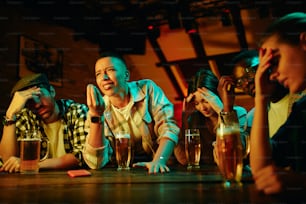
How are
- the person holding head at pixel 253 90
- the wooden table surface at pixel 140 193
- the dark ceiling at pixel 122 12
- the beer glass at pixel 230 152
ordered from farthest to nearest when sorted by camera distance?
the dark ceiling at pixel 122 12 < the person holding head at pixel 253 90 < the beer glass at pixel 230 152 < the wooden table surface at pixel 140 193

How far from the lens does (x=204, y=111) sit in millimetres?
2014

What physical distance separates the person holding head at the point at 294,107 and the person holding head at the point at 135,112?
62 centimetres

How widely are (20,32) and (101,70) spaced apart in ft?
8.49

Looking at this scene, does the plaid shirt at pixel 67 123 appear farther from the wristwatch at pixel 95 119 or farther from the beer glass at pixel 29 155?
the beer glass at pixel 29 155

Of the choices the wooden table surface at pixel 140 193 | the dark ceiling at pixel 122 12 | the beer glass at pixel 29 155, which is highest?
the dark ceiling at pixel 122 12

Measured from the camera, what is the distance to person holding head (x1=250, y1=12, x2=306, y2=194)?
3.19 feet

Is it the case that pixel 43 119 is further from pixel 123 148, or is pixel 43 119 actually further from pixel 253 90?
pixel 253 90

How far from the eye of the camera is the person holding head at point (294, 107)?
3.19 ft

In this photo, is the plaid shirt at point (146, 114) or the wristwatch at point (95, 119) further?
the plaid shirt at point (146, 114)

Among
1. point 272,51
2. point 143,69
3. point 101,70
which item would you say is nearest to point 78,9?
point 143,69

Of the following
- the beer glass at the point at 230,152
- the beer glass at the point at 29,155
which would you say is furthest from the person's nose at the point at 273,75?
the beer glass at the point at 29,155

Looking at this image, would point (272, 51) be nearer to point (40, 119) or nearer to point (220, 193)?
point (220, 193)

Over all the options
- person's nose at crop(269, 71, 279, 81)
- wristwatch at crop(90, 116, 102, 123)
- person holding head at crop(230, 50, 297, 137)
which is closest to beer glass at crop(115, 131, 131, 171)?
wristwatch at crop(90, 116, 102, 123)

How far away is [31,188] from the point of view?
892mm
